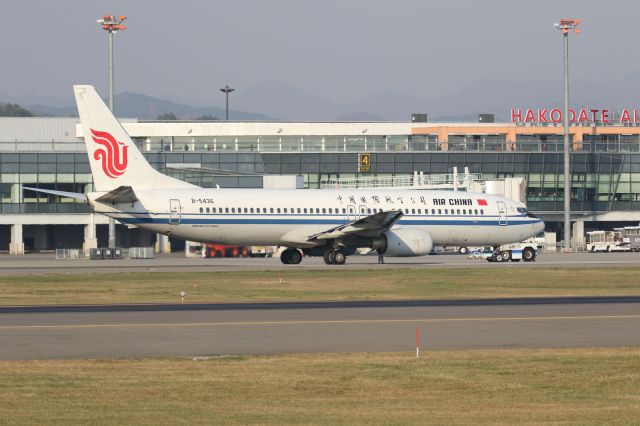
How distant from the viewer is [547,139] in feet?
438

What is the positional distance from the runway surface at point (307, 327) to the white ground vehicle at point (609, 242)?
215 feet

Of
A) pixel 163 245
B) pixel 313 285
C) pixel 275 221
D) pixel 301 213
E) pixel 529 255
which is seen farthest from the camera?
pixel 163 245

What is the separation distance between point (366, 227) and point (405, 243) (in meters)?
2.73

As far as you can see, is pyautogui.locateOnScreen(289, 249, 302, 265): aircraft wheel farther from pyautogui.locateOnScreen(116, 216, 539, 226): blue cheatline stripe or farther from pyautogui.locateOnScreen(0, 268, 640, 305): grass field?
pyautogui.locateOnScreen(0, 268, 640, 305): grass field

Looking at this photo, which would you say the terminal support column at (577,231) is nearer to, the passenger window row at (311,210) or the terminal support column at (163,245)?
the terminal support column at (163,245)

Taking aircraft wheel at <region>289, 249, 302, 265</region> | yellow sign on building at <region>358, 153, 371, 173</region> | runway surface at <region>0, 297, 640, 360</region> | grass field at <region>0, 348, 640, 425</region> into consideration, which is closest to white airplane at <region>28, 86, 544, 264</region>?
aircraft wheel at <region>289, 249, 302, 265</region>

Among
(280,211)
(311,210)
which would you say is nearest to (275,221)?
(280,211)

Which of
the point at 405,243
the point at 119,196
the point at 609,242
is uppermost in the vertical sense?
the point at 119,196

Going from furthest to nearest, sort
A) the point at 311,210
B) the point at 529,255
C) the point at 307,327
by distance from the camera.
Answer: the point at 529,255, the point at 311,210, the point at 307,327

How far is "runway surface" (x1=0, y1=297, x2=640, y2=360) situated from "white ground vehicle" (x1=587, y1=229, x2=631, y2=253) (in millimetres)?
65472

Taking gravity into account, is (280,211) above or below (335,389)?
above

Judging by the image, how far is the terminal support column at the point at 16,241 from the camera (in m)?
106

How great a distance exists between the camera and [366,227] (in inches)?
2483

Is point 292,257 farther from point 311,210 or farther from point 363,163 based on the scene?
point 363,163
